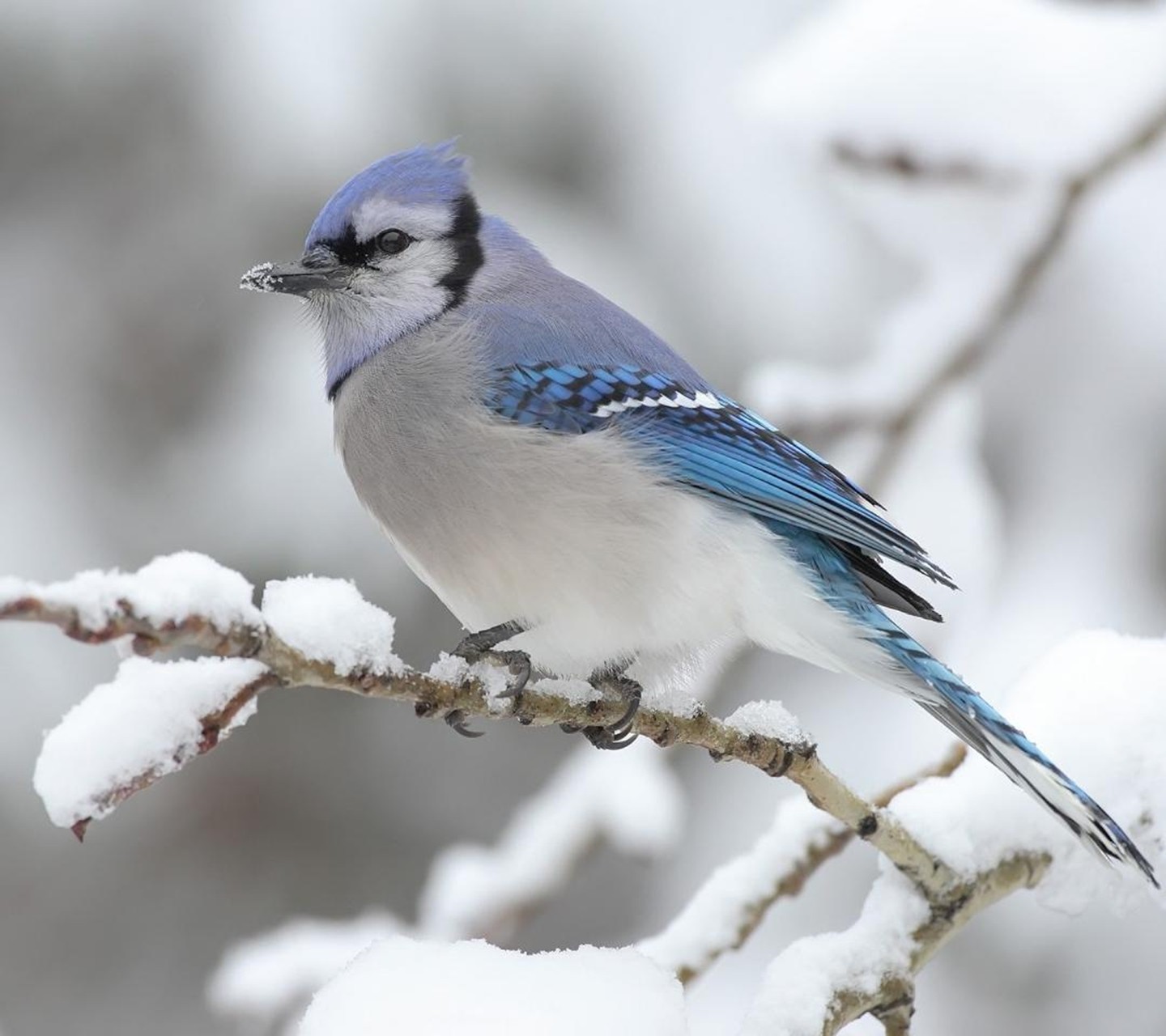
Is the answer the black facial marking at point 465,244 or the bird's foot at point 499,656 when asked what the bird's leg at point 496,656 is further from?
the black facial marking at point 465,244

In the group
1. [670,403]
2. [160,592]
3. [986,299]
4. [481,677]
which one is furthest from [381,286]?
[160,592]

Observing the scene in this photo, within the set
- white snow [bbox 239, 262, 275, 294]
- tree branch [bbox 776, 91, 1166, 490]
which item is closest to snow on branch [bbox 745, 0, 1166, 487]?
tree branch [bbox 776, 91, 1166, 490]

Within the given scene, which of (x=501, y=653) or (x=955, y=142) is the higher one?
(x=955, y=142)

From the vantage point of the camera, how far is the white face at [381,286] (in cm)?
228

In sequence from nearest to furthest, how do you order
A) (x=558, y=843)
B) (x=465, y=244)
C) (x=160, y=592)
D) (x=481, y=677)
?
1. (x=160, y=592)
2. (x=481, y=677)
3. (x=465, y=244)
4. (x=558, y=843)

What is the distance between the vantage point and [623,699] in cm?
176

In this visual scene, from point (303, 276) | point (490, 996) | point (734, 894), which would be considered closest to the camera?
point (490, 996)

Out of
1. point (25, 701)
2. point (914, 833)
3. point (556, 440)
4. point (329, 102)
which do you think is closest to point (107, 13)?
point (329, 102)

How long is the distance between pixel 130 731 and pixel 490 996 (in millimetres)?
336

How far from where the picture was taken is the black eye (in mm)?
2334

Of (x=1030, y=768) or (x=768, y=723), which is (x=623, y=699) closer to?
(x=768, y=723)

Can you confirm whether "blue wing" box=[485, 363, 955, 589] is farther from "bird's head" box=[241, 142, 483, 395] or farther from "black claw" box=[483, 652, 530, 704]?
"black claw" box=[483, 652, 530, 704]

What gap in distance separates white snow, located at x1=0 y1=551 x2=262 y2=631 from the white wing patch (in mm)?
1075

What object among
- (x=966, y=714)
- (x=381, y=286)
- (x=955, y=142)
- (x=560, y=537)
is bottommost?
(x=966, y=714)
